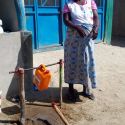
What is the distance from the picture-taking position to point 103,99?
523 cm

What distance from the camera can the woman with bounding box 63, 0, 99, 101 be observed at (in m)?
4.71

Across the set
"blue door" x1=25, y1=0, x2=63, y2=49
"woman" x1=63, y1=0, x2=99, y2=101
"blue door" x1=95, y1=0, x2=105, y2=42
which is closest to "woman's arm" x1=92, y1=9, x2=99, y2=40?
"woman" x1=63, y1=0, x2=99, y2=101

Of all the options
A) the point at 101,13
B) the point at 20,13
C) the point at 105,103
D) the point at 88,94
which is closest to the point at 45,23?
the point at 101,13

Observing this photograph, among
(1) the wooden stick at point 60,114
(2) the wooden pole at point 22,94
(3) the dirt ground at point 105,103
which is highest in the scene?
(2) the wooden pole at point 22,94

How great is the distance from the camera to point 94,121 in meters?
4.44

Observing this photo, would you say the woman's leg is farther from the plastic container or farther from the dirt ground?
the plastic container

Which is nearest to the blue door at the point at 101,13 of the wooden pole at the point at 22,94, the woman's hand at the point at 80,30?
the woman's hand at the point at 80,30

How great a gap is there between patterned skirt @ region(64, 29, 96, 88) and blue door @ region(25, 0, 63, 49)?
329cm

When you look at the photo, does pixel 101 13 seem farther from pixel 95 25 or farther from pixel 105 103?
pixel 105 103

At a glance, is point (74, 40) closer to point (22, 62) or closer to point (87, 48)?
point (87, 48)

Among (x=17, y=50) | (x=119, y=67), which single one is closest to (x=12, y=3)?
(x=17, y=50)

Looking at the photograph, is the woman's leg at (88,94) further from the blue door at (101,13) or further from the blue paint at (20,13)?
the blue door at (101,13)

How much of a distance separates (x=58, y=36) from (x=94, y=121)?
15.1ft

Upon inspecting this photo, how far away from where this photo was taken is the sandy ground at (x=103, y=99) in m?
4.51
